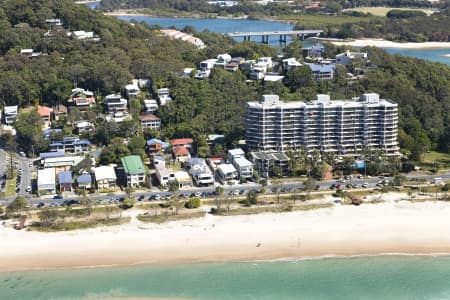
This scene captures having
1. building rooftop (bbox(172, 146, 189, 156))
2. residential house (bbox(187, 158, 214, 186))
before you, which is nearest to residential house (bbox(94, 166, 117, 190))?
residential house (bbox(187, 158, 214, 186))

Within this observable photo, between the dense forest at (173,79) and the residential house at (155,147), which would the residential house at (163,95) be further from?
the residential house at (155,147)

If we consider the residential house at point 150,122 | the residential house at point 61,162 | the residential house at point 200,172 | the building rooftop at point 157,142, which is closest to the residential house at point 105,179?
the residential house at point 61,162

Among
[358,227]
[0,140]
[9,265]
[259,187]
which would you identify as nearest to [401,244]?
[358,227]

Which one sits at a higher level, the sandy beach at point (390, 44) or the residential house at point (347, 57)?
the residential house at point (347, 57)

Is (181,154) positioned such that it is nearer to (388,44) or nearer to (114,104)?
(114,104)

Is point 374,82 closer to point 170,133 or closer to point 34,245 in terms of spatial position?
point 170,133

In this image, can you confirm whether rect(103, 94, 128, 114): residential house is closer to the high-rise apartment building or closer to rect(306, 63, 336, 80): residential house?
the high-rise apartment building
